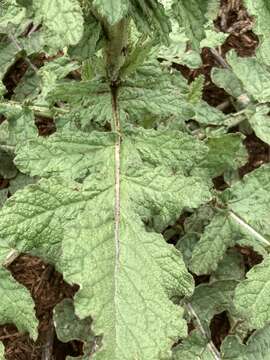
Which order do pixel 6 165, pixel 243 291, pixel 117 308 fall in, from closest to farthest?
pixel 117 308
pixel 243 291
pixel 6 165

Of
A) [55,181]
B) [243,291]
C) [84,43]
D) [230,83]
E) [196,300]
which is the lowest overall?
[196,300]

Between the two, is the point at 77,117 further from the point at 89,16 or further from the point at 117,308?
the point at 117,308

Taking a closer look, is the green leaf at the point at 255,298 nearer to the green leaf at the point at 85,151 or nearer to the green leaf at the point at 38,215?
the green leaf at the point at 85,151

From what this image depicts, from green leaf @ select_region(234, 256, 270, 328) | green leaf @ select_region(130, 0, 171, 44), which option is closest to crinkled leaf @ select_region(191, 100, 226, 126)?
green leaf @ select_region(234, 256, 270, 328)

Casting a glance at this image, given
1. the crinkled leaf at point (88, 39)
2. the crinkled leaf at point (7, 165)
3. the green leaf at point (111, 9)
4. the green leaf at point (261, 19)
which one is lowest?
the crinkled leaf at point (7, 165)

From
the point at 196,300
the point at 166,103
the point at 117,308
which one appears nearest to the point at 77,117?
the point at 166,103

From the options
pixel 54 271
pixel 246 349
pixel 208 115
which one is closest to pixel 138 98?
pixel 208 115

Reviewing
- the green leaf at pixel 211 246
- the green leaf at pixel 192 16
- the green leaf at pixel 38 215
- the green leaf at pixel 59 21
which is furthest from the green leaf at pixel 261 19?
the green leaf at pixel 211 246
